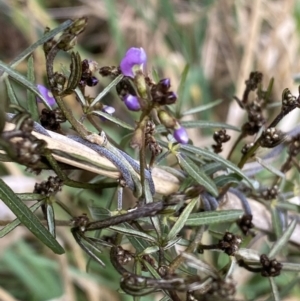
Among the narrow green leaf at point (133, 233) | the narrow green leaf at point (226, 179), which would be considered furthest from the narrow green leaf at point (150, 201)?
the narrow green leaf at point (226, 179)

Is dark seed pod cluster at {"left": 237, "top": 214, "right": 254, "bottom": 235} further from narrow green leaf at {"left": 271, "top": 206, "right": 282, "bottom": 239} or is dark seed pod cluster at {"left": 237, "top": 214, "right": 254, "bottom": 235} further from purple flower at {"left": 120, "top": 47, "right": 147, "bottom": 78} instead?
purple flower at {"left": 120, "top": 47, "right": 147, "bottom": 78}

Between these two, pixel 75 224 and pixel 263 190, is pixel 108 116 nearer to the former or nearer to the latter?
pixel 75 224

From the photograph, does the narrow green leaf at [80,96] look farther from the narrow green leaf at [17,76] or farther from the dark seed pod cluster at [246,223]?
the dark seed pod cluster at [246,223]

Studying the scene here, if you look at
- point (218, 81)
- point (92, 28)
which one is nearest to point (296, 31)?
point (218, 81)

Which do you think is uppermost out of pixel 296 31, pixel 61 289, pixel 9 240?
pixel 296 31

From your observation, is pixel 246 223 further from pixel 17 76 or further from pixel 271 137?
pixel 17 76

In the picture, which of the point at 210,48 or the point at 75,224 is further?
the point at 210,48

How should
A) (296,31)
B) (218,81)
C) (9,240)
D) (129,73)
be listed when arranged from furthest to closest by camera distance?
(218,81) → (296,31) → (9,240) → (129,73)
